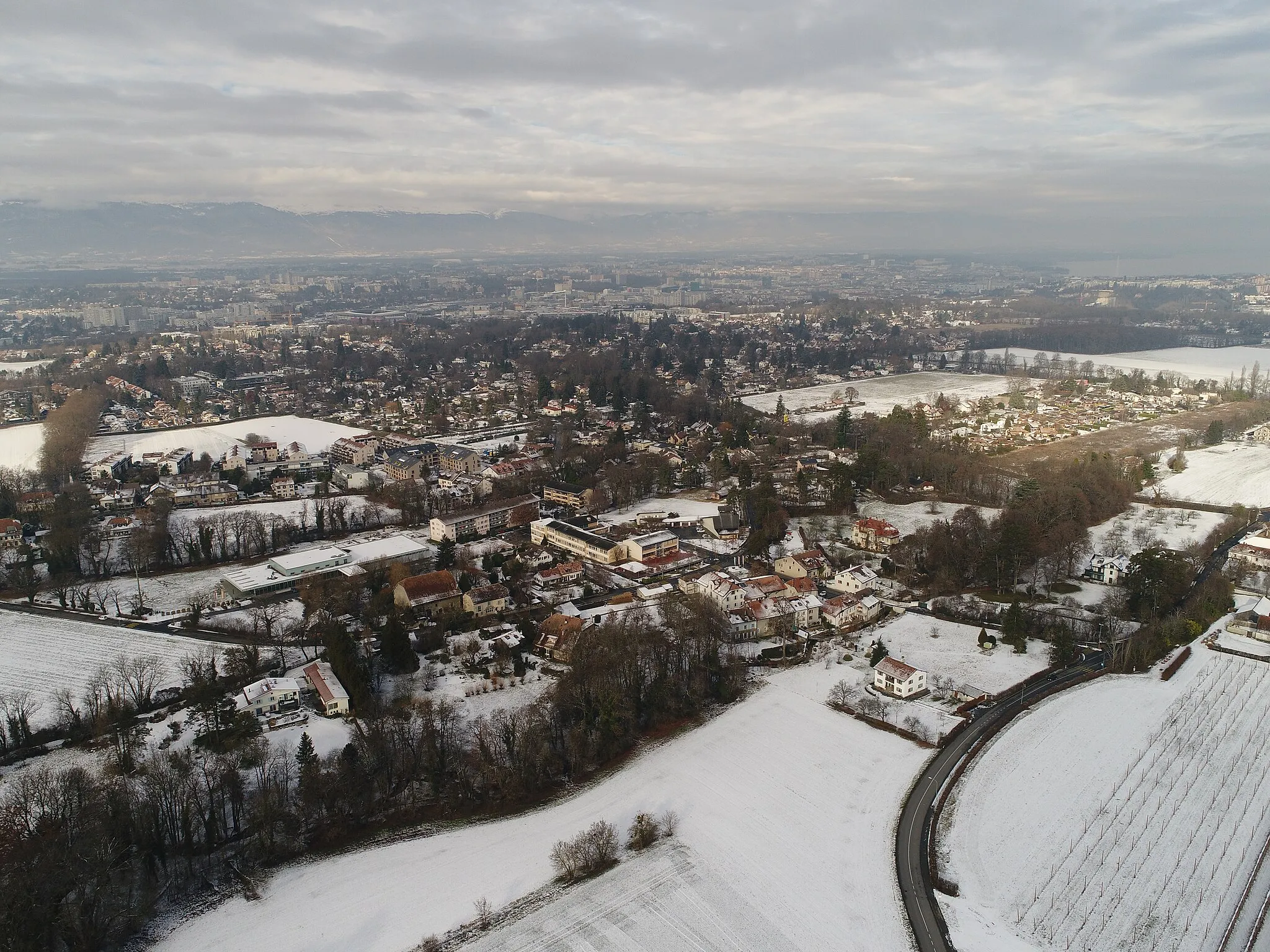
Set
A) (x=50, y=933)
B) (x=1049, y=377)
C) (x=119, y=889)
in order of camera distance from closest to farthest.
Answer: (x=50, y=933) < (x=119, y=889) < (x=1049, y=377)

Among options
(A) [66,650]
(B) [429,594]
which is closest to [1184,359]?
(B) [429,594]

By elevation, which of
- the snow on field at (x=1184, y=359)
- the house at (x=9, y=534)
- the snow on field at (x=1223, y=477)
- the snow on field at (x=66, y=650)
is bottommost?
the snow on field at (x=66, y=650)

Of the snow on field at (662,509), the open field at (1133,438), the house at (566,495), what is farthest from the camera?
the open field at (1133,438)

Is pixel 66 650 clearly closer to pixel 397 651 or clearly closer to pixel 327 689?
pixel 327 689

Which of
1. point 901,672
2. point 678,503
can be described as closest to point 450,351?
point 678,503

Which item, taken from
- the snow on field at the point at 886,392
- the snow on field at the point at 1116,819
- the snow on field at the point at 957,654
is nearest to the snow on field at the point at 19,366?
the snow on field at the point at 886,392

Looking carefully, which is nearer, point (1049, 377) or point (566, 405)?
point (566, 405)

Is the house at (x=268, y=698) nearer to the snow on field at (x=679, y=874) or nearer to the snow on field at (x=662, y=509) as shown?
the snow on field at (x=679, y=874)

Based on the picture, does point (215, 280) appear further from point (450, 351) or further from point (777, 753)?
point (777, 753)
